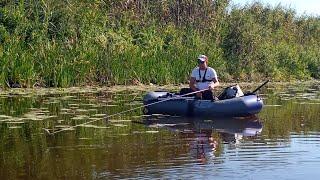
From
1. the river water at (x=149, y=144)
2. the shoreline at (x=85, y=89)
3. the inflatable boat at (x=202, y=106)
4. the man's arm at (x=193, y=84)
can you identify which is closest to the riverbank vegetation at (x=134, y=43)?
the shoreline at (x=85, y=89)

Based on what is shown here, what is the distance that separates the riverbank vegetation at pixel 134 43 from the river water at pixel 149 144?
408 cm

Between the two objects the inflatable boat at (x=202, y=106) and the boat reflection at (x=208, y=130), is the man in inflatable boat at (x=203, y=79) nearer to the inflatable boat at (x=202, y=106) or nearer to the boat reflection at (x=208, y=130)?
the inflatable boat at (x=202, y=106)

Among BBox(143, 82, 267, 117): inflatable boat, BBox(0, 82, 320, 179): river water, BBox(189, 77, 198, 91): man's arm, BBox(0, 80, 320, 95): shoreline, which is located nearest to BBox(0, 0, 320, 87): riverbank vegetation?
BBox(0, 80, 320, 95): shoreline

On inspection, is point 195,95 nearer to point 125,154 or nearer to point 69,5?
point 125,154

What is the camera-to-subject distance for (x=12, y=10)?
19.2 m

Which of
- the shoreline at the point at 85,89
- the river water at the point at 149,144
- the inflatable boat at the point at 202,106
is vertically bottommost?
the river water at the point at 149,144

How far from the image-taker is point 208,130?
10.7 meters

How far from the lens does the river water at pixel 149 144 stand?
6945mm

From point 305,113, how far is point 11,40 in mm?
8967

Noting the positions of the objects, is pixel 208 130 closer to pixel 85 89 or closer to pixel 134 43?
pixel 85 89

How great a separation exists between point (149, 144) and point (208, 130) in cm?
204

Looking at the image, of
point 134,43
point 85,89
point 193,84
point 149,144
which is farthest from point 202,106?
point 134,43

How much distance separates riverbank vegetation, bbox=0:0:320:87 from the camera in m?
18.4

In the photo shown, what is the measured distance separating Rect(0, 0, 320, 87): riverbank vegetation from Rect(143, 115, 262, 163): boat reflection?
6.55 meters
